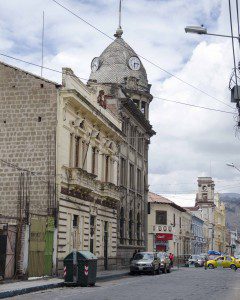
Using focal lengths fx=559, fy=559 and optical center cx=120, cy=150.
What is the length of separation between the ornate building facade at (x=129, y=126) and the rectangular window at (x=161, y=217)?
1716 centimetres

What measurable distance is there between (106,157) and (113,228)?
5319 mm

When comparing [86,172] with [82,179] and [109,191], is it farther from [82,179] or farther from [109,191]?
[109,191]

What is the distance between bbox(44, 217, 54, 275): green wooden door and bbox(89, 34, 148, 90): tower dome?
843 inches

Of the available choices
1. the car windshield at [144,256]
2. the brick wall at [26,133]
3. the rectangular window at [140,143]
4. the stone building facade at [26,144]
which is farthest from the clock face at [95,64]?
the brick wall at [26,133]

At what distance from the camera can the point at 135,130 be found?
4856cm

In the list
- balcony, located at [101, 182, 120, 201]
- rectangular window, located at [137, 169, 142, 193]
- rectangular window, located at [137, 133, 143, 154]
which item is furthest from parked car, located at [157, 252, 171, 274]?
rectangular window, located at [137, 133, 143, 154]

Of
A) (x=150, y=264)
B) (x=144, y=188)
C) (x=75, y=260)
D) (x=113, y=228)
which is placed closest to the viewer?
(x=75, y=260)

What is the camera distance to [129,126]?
4644cm

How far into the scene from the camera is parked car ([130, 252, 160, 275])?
37.5 m

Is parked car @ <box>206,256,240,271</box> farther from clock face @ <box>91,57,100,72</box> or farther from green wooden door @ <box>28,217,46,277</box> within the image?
green wooden door @ <box>28,217,46,277</box>

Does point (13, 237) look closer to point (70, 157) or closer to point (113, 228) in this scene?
point (70, 157)

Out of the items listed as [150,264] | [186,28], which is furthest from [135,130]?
[186,28]

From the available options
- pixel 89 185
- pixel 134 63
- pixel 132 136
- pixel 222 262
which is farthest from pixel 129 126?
pixel 222 262

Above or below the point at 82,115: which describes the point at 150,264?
below
